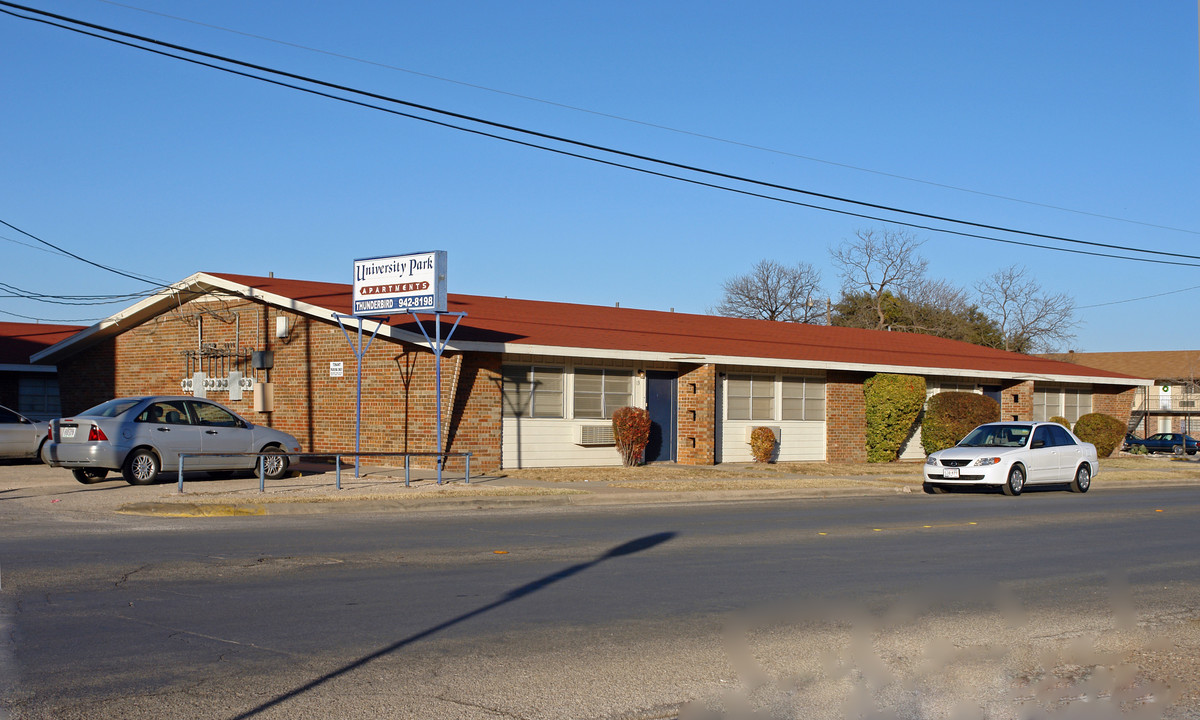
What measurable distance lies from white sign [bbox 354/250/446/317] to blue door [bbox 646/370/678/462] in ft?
26.1

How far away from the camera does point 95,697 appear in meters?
5.77

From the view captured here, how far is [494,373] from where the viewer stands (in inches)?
894

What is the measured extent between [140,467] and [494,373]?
24.8ft

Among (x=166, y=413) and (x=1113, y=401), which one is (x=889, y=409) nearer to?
(x=1113, y=401)

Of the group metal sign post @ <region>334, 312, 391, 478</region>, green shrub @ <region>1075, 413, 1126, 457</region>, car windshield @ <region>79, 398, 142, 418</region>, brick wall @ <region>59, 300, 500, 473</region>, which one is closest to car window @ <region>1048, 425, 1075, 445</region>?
brick wall @ <region>59, 300, 500, 473</region>

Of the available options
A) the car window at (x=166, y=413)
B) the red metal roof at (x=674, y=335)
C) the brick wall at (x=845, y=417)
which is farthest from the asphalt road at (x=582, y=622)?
the brick wall at (x=845, y=417)

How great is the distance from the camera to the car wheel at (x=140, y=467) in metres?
17.7

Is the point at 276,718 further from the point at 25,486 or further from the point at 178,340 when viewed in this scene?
the point at 178,340

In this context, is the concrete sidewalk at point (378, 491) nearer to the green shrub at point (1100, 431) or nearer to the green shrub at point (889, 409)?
the green shrub at point (889, 409)

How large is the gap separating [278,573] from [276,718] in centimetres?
457

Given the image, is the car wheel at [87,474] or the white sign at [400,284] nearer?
the car wheel at [87,474]

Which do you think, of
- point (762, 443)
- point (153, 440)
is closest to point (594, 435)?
point (762, 443)

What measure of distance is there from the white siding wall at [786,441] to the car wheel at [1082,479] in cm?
805

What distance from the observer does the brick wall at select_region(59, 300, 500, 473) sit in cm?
2225
